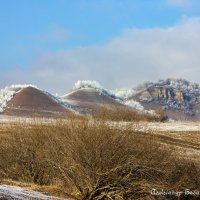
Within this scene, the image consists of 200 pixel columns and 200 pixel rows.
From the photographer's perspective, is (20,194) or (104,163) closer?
(20,194)

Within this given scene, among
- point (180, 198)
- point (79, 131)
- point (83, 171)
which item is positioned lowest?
point (180, 198)

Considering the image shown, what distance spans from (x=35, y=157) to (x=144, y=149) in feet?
30.0

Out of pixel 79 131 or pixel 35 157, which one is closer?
pixel 79 131

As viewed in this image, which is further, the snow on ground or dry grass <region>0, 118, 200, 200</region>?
dry grass <region>0, 118, 200, 200</region>

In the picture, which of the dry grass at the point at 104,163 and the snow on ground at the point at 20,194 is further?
the dry grass at the point at 104,163

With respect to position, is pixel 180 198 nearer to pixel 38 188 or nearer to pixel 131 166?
pixel 131 166

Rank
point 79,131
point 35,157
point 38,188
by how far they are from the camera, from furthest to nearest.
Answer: point 35,157 → point 79,131 → point 38,188

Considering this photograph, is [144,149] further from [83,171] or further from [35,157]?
[35,157]

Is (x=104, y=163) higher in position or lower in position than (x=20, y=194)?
higher

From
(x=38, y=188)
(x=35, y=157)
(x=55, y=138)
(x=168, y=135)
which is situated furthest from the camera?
(x=168, y=135)

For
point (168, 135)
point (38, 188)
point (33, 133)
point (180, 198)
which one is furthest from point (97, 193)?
point (168, 135)

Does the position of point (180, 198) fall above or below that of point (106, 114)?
below

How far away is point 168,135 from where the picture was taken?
72.1 meters

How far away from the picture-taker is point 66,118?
31.0 meters
